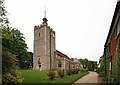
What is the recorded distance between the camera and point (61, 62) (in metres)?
91.1

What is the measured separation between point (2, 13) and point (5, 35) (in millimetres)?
1822

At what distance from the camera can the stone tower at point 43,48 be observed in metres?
76.8

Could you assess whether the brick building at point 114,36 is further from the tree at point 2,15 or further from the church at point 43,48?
the church at point 43,48

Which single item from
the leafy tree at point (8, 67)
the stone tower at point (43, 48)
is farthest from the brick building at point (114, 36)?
the stone tower at point (43, 48)

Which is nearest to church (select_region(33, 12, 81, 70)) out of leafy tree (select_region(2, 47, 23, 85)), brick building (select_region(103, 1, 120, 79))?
brick building (select_region(103, 1, 120, 79))

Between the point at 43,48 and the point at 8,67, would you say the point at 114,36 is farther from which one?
the point at 43,48

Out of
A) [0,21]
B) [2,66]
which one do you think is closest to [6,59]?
[2,66]

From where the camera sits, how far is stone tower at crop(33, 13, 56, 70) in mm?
76750

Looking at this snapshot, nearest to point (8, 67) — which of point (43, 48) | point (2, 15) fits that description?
point (2, 15)

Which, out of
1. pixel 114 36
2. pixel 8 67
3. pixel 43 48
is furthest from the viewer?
pixel 43 48

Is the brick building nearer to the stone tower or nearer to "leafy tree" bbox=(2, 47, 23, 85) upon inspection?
"leafy tree" bbox=(2, 47, 23, 85)

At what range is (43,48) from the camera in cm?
7712

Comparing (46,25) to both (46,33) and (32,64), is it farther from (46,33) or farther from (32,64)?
(32,64)

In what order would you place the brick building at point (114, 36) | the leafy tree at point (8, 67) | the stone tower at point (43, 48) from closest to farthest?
1. the leafy tree at point (8, 67)
2. the brick building at point (114, 36)
3. the stone tower at point (43, 48)
